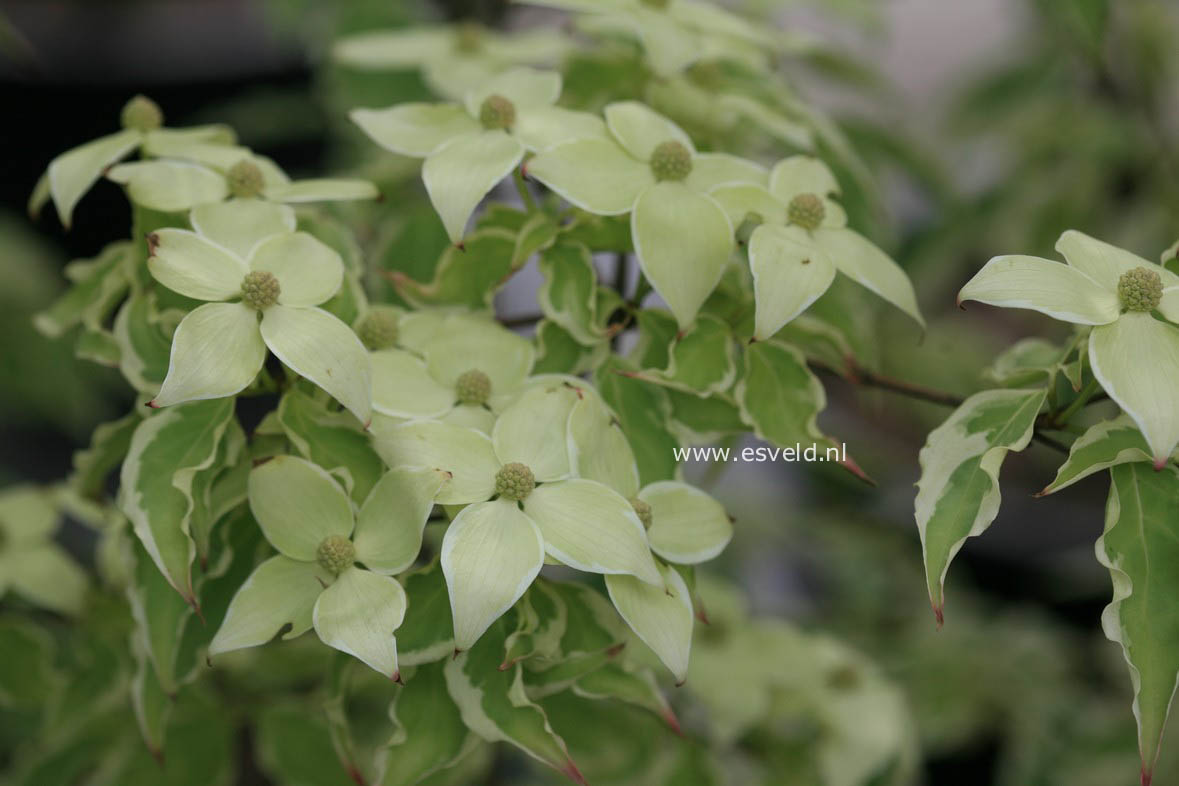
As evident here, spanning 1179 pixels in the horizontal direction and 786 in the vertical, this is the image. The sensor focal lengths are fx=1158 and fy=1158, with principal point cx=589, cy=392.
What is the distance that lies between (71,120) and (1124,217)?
4.11 ft

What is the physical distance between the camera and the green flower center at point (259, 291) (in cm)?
41

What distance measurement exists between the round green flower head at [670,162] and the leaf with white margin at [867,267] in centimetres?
6

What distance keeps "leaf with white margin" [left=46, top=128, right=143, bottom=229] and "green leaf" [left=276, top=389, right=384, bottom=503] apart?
0.14 m

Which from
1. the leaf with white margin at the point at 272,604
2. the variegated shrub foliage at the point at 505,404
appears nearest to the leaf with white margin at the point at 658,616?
the variegated shrub foliage at the point at 505,404

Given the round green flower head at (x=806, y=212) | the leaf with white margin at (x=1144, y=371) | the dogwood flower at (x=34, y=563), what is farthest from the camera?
the dogwood flower at (x=34, y=563)

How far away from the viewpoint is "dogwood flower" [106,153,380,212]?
18.3 inches

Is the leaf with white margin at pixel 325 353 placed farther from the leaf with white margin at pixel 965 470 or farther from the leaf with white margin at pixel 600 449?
the leaf with white margin at pixel 965 470

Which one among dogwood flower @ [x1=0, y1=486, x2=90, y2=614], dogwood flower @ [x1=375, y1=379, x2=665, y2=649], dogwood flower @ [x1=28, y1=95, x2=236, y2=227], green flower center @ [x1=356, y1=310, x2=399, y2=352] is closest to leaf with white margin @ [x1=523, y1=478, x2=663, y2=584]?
dogwood flower @ [x1=375, y1=379, x2=665, y2=649]

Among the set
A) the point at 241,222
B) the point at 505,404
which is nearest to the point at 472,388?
the point at 505,404

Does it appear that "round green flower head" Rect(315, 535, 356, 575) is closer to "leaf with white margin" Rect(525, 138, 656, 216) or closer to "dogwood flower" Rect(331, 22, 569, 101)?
"leaf with white margin" Rect(525, 138, 656, 216)

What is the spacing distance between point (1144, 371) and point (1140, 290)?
0.03m

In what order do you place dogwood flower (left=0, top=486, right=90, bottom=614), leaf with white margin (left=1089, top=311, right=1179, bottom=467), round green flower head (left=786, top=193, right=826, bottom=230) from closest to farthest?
leaf with white margin (left=1089, top=311, right=1179, bottom=467)
round green flower head (left=786, top=193, right=826, bottom=230)
dogwood flower (left=0, top=486, right=90, bottom=614)

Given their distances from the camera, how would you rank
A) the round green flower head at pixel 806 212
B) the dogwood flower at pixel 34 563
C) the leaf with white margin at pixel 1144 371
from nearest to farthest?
1. the leaf with white margin at pixel 1144 371
2. the round green flower head at pixel 806 212
3. the dogwood flower at pixel 34 563

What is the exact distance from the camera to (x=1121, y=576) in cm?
38
